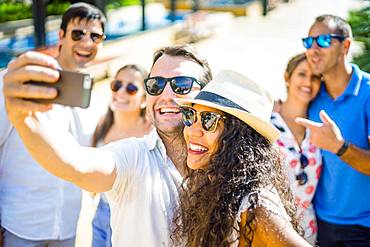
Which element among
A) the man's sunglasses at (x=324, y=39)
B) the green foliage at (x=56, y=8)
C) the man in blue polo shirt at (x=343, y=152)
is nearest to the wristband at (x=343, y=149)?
the man in blue polo shirt at (x=343, y=152)

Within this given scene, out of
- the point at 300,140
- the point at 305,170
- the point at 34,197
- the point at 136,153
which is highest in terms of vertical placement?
the point at 136,153

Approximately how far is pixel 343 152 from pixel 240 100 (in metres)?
1.13

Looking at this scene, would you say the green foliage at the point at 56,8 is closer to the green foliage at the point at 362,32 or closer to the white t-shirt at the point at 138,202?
the green foliage at the point at 362,32

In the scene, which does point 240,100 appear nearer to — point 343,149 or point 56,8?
point 343,149

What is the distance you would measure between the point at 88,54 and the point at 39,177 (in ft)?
2.67

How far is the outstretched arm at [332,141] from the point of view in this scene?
2881mm

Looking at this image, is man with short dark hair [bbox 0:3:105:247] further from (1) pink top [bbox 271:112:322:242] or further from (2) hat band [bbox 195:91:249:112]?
(2) hat band [bbox 195:91:249:112]

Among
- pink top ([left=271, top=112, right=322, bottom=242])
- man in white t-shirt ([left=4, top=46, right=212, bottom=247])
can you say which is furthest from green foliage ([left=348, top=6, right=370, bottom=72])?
man in white t-shirt ([left=4, top=46, right=212, bottom=247])

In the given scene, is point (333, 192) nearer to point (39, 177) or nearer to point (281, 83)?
point (39, 177)

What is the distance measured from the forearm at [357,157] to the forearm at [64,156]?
A: 1.37 m

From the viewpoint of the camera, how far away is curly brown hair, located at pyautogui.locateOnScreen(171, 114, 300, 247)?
5.82 ft

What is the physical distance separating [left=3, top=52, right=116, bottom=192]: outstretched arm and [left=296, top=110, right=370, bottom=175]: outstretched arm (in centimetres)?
122

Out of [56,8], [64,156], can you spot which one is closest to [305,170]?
[64,156]

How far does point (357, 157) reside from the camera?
293 cm
